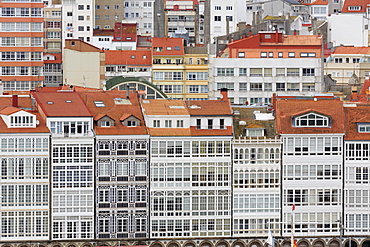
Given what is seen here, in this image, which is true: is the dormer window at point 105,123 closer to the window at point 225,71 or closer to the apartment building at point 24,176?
the apartment building at point 24,176

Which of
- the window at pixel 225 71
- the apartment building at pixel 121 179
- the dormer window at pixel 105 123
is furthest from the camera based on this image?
the window at pixel 225 71

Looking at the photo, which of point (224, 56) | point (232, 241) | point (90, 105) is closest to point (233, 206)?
point (232, 241)

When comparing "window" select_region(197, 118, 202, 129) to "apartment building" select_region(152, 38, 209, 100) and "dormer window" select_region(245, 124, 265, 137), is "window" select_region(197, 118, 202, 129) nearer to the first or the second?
"dormer window" select_region(245, 124, 265, 137)

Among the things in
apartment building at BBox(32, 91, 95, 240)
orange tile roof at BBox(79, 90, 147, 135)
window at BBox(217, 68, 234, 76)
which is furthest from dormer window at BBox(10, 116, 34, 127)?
window at BBox(217, 68, 234, 76)

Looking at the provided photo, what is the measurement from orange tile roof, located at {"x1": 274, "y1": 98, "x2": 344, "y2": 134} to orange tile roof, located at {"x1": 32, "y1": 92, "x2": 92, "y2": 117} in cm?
1631

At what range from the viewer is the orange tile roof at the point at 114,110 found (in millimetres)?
132875

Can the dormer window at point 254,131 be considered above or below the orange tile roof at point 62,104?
below

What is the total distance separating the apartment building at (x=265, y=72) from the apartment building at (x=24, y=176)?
4071 centimetres

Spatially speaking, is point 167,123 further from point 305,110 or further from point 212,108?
point 305,110

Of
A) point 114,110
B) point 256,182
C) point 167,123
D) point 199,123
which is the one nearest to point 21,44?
point 114,110

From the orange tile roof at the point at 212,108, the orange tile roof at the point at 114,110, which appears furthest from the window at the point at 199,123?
the orange tile roof at the point at 114,110

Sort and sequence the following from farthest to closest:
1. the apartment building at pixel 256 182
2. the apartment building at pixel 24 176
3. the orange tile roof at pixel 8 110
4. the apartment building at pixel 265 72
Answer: the apartment building at pixel 265 72, the apartment building at pixel 256 182, the orange tile roof at pixel 8 110, the apartment building at pixel 24 176

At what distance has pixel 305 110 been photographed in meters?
136

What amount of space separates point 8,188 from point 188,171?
15.0 meters
